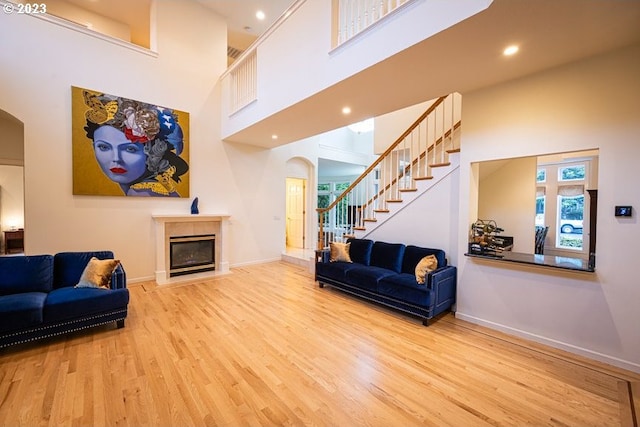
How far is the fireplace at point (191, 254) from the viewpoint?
5.24m

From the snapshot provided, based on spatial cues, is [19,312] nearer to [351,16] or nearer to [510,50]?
[351,16]

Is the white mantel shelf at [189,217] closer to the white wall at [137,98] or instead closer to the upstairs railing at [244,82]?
the white wall at [137,98]

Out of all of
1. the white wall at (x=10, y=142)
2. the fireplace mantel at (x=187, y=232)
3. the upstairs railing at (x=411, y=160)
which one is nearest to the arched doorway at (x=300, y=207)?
the upstairs railing at (x=411, y=160)

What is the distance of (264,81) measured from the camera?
438 cm

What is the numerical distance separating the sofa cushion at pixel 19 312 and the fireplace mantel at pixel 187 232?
223 cm

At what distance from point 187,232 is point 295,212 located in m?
3.52

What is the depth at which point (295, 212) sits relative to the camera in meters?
8.29

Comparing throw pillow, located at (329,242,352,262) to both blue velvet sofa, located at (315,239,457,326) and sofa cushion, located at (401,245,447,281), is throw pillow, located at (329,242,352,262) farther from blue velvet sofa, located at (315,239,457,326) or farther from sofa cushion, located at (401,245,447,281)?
sofa cushion, located at (401,245,447,281)

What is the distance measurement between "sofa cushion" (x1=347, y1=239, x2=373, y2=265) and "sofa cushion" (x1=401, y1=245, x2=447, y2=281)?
2.10ft

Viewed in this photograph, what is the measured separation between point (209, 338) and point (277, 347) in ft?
2.60

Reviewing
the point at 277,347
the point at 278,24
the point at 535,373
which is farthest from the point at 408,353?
the point at 278,24

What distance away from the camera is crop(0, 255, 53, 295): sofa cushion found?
292 centimetres

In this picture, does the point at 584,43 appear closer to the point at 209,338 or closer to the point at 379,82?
the point at 379,82

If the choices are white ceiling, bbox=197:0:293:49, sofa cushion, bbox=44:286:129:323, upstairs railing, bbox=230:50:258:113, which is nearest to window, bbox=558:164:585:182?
upstairs railing, bbox=230:50:258:113
